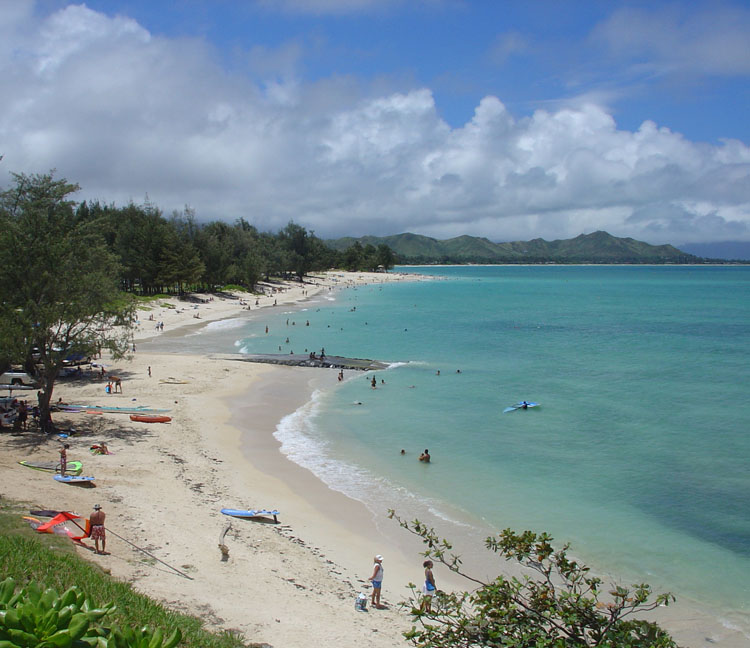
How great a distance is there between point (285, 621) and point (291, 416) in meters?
20.0

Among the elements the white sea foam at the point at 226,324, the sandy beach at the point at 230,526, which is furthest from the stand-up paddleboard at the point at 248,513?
the white sea foam at the point at 226,324

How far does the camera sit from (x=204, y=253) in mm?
94188

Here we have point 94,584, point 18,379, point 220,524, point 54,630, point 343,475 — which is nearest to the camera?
point 54,630

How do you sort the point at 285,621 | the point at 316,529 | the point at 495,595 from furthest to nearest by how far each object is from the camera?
the point at 316,529, the point at 285,621, the point at 495,595

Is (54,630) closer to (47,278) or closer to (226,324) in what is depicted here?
(47,278)

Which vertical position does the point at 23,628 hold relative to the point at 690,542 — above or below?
above

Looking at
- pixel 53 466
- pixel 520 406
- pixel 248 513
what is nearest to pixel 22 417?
pixel 53 466

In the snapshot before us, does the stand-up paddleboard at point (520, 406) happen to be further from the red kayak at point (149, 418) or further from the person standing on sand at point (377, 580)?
the person standing on sand at point (377, 580)

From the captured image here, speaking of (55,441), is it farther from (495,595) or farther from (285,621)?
(495,595)

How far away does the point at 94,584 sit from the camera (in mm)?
8984

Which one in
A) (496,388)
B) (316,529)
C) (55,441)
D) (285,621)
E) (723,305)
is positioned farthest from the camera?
(723,305)

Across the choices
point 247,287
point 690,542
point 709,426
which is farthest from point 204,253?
point 690,542

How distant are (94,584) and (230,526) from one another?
23.6 feet

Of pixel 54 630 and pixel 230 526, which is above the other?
pixel 54 630
